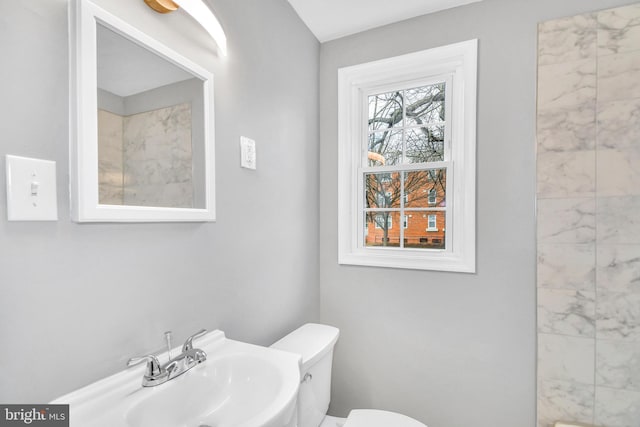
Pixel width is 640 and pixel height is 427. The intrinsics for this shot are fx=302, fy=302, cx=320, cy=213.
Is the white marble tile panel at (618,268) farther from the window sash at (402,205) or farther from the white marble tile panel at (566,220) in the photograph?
the window sash at (402,205)

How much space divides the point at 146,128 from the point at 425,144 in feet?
4.73

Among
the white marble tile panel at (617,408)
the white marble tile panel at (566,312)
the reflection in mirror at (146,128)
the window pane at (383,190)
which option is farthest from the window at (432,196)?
the reflection in mirror at (146,128)

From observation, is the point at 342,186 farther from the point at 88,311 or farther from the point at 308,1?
the point at 88,311

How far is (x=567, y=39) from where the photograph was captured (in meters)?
1.39

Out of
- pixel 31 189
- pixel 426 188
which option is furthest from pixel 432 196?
pixel 31 189

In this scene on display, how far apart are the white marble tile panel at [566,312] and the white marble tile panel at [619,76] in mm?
882

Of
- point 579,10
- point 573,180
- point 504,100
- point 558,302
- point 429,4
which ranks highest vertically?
point 429,4

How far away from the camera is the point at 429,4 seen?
5.19 ft

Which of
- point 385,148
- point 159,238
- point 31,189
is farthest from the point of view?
point 385,148

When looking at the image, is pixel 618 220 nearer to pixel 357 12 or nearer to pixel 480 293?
pixel 480 293

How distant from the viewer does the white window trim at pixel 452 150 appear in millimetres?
1565

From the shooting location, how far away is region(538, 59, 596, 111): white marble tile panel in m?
1.36

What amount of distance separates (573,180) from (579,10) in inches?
30.7

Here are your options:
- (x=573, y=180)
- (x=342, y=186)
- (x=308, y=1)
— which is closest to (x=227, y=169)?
(x=342, y=186)
